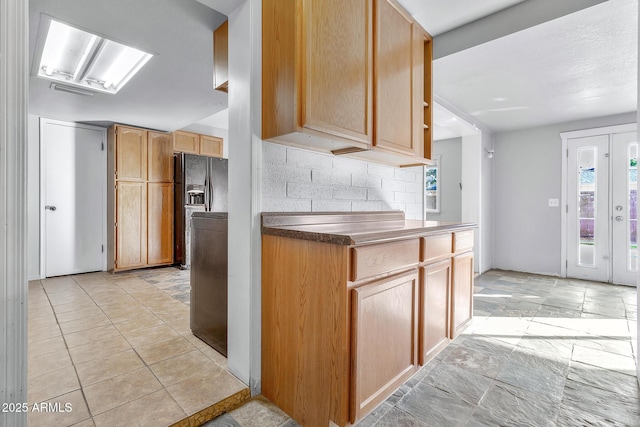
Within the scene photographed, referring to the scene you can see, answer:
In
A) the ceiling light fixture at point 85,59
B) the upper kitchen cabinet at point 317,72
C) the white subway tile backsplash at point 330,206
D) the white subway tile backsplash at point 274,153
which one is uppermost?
the ceiling light fixture at point 85,59

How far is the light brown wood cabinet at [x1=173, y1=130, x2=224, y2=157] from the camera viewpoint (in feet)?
17.1

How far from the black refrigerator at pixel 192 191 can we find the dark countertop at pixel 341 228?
134 inches

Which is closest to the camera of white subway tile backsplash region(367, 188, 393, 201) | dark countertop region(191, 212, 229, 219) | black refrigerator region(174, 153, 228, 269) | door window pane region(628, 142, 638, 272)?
dark countertop region(191, 212, 229, 219)

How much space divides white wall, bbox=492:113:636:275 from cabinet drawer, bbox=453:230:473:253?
3.22 metres

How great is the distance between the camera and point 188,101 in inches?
146

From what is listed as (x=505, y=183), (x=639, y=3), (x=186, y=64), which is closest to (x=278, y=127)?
(x=186, y=64)

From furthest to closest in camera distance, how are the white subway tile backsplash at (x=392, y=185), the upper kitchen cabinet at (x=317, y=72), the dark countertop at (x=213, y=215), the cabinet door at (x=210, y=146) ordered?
the cabinet door at (x=210, y=146)
the white subway tile backsplash at (x=392, y=185)
the dark countertop at (x=213, y=215)
the upper kitchen cabinet at (x=317, y=72)

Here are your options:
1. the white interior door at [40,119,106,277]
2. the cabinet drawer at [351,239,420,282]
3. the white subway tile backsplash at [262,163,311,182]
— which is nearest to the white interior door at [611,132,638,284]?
the cabinet drawer at [351,239,420,282]

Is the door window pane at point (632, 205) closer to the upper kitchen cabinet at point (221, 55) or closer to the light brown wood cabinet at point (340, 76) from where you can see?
the light brown wood cabinet at point (340, 76)

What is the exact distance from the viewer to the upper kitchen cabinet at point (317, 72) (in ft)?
4.83

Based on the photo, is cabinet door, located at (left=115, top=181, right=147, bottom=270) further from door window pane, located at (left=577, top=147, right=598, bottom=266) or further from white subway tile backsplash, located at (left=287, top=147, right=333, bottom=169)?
door window pane, located at (left=577, top=147, right=598, bottom=266)

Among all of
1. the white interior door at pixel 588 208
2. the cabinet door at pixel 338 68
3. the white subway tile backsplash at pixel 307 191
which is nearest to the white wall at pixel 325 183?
the white subway tile backsplash at pixel 307 191

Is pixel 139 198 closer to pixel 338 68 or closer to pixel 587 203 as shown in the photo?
pixel 338 68

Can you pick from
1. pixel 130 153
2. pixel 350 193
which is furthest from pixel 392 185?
pixel 130 153
